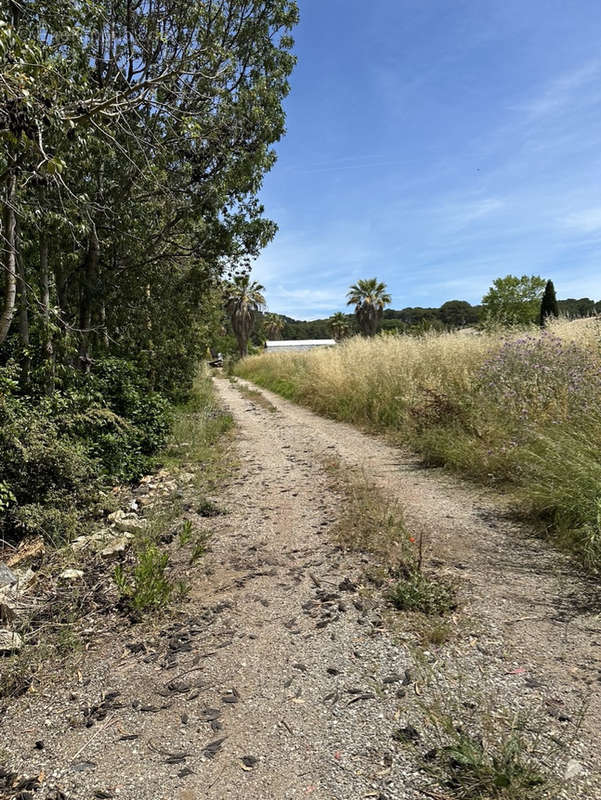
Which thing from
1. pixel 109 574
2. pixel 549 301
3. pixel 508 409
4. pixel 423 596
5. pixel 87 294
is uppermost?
pixel 549 301

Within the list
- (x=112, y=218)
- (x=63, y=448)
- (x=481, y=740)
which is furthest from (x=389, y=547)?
(x=112, y=218)

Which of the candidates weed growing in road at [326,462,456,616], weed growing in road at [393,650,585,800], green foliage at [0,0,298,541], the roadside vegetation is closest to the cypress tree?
green foliage at [0,0,298,541]

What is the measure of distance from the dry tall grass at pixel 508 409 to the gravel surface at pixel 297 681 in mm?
578

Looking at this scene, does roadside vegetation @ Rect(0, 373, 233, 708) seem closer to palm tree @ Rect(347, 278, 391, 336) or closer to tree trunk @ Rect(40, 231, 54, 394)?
tree trunk @ Rect(40, 231, 54, 394)

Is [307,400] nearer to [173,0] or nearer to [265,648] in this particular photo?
[173,0]

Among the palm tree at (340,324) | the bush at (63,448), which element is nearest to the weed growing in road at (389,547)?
the bush at (63,448)

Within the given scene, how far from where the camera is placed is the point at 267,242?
9.04m

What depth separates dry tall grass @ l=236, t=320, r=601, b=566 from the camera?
4.07m

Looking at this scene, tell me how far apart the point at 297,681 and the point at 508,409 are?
4821 mm

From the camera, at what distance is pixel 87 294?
738 centimetres

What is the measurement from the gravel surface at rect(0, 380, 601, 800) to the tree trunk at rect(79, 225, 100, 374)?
13.2ft

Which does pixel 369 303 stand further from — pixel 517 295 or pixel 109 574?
pixel 109 574

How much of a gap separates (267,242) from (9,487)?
6.32 meters

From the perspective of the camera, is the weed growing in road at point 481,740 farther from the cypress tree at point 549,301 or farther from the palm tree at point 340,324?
the palm tree at point 340,324
